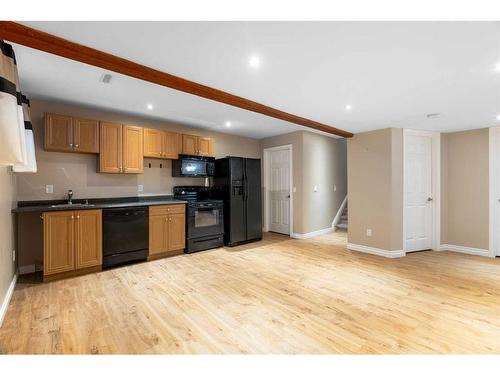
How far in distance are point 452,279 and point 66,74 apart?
520cm

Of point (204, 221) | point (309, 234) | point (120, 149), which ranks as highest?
point (120, 149)

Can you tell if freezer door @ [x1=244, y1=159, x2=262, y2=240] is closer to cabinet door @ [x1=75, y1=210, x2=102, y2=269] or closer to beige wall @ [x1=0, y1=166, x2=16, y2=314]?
cabinet door @ [x1=75, y1=210, x2=102, y2=269]

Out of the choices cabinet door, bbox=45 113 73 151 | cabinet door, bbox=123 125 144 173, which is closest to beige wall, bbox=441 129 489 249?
cabinet door, bbox=123 125 144 173

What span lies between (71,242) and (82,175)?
1.14 m

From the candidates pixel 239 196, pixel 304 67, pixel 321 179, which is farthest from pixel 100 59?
pixel 321 179

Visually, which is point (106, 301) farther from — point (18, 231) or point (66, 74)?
point (66, 74)

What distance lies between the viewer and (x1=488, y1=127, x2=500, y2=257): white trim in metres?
4.12

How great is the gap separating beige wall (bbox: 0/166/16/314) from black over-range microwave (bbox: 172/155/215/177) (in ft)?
7.47

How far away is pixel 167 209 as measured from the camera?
3.99 metres

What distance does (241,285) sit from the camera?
2920 mm

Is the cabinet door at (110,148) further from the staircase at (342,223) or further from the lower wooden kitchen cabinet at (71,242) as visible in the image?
the staircase at (342,223)

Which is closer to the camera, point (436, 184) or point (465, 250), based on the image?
point (465, 250)

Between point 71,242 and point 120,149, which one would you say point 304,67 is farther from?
point 71,242
